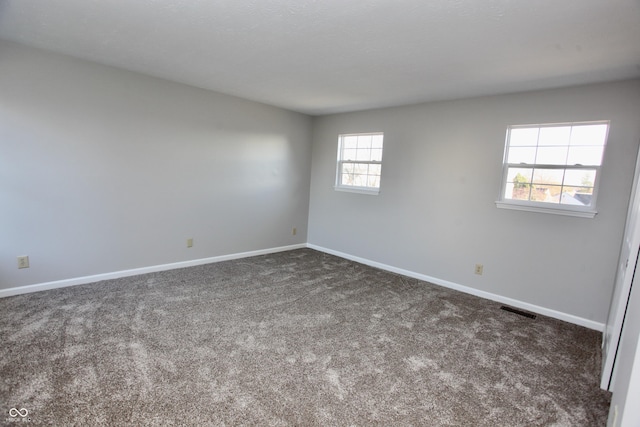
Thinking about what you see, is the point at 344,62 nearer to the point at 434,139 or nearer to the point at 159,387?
the point at 434,139

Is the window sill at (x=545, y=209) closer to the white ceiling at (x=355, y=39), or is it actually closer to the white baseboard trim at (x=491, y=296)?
the white baseboard trim at (x=491, y=296)

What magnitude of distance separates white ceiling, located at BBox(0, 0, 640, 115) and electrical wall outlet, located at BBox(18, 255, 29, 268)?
77.5 inches

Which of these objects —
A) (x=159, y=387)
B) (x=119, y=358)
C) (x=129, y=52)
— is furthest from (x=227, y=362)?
(x=129, y=52)

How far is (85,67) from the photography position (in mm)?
3158

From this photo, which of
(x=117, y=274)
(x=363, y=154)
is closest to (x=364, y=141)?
(x=363, y=154)

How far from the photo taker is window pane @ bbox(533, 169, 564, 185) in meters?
3.20

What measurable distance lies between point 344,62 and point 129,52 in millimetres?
1953

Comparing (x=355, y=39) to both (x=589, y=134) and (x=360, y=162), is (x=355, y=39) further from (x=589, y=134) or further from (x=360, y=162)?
(x=360, y=162)

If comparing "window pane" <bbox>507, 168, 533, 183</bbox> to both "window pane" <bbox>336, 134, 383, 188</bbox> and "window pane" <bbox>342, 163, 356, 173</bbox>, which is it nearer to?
"window pane" <bbox>336, 134, 383, 188</bbox>

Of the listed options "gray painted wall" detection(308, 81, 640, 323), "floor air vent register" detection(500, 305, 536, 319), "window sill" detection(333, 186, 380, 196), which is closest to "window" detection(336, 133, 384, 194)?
"window sill" detection(333, 186, 380, 196)

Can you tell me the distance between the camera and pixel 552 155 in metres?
3.25

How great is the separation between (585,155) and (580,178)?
22 cm

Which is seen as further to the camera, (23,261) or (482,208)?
(482,208)

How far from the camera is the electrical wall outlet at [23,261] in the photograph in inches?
119
